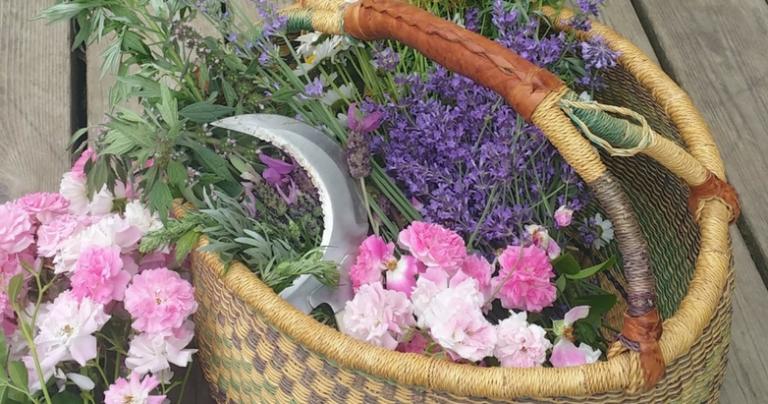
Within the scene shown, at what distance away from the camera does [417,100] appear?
0.91 m

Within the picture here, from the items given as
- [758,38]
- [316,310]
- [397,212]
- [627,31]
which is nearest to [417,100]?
[397,212]

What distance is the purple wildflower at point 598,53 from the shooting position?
36.3 inches

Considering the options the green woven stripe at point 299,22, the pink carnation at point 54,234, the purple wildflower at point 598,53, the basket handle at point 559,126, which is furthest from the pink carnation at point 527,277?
the pink carnation at point 54,234

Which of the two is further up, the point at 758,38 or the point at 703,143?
the point at 703,143

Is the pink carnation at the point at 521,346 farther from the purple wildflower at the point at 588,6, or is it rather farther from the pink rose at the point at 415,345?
the purple wildflower at the point at 588,6

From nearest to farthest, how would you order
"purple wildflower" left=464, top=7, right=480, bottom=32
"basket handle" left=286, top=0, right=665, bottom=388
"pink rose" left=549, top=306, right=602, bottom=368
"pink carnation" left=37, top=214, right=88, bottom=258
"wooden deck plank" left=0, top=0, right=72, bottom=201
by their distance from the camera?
1. "basket handle" left=286, top=0, right=665, bottom=388
2. "pink rose" left=549, top=306, right=602, bottom=368
3. "pink carnation" left=37, top=214, right=88, bottom=258
4. "purple wildflower" left=464, top=7, right=480, bottom=32
5. "wooden deck plank" left=0, top=0, right=72, bottom=201

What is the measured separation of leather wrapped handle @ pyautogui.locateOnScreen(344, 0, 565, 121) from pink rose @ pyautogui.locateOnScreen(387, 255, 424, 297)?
195mm

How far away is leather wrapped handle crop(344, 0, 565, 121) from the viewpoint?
0.70 meters

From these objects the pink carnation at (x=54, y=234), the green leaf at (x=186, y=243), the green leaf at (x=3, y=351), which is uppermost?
the green leaf at (x=186, y=243)

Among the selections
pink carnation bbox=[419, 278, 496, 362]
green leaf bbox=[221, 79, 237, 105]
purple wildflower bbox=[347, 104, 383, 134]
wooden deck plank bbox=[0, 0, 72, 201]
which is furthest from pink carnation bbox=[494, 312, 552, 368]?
wooden deck plank bbox=[0, 0, 72, 201]

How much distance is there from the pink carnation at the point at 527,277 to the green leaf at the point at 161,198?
32cm

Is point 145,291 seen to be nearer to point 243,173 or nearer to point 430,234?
point 243,173

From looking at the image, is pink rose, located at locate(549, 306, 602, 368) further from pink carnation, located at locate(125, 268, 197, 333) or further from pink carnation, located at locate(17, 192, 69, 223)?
pink carnation, located at locate(17, 192, 69, 223)

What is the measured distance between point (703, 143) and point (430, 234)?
295 millimetres
